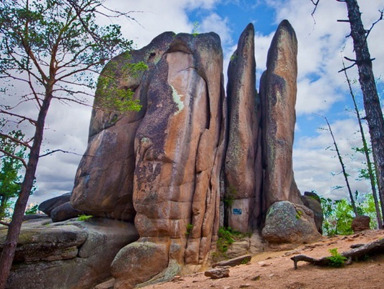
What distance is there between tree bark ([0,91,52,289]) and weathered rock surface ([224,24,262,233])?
10.6m

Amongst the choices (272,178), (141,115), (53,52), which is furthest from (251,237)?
(53,52)

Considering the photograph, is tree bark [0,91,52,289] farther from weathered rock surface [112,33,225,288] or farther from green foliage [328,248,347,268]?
green foliage [328,248,347,268]

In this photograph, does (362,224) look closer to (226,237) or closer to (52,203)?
(226,237)

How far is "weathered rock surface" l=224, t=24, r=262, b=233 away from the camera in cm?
1725

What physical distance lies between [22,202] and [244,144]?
11.9 metres

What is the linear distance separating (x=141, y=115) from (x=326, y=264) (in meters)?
12.6

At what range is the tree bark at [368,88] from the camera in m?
7.05

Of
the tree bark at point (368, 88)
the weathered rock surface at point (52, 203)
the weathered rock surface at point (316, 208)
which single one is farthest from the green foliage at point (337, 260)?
the weathered rock surface at point (52, 203)

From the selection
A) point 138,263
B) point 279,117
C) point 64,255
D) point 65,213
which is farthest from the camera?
point 279,117

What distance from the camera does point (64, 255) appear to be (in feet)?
40.7

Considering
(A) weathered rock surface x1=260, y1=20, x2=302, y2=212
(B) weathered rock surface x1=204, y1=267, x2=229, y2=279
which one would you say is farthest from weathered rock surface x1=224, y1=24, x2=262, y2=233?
(B) weathered rock surface x1=204, y1=267, x2=229, y2=279

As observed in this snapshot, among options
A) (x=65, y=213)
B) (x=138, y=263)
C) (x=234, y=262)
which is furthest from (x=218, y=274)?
(x=65, y=213)

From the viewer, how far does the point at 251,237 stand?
16172mm

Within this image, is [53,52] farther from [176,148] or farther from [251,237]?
[251,237]
